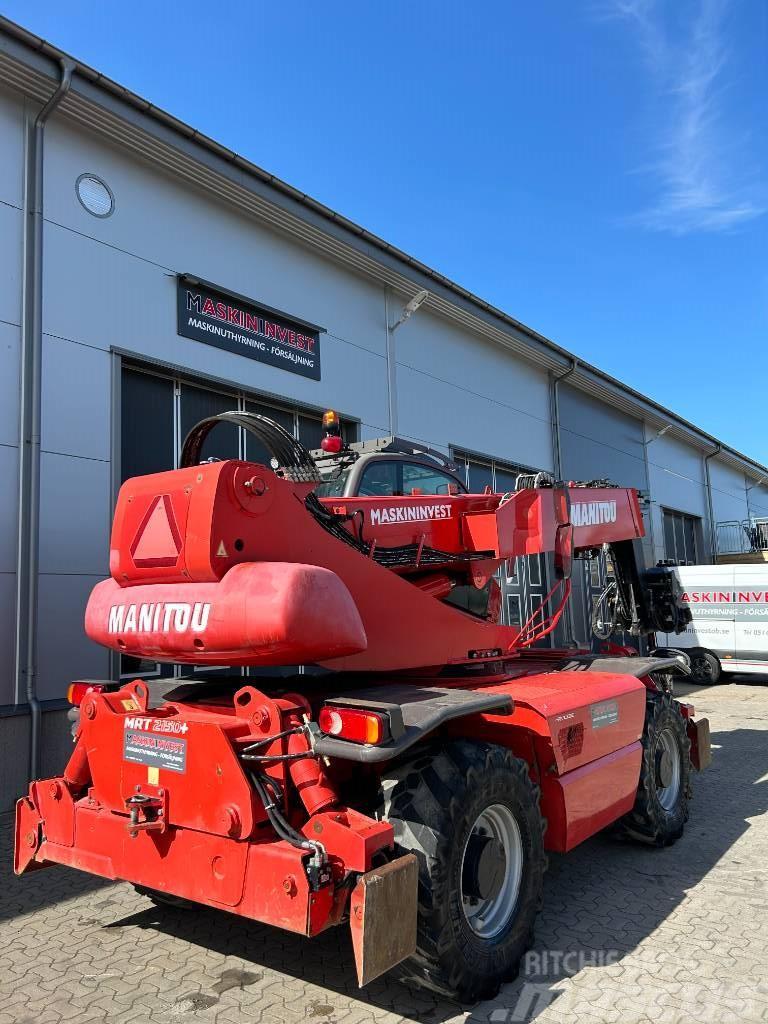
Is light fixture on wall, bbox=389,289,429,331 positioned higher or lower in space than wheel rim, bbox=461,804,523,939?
higher

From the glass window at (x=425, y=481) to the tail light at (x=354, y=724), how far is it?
96.6 inches

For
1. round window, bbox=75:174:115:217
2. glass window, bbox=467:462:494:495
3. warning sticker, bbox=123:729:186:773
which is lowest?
warning sticker, bbox=123:729:186:773

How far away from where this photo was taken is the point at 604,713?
5055 mm

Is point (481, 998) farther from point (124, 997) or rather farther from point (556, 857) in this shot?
point (556, 857)

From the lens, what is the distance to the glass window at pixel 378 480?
5353 mm

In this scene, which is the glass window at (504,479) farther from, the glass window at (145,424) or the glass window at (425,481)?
the glass window at (425,481)

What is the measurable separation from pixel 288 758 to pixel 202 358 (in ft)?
23.4

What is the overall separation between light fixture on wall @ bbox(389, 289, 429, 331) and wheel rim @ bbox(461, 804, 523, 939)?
10.2m

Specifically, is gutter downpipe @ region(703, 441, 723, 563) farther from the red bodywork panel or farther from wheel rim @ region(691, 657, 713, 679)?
the red bodywork panel

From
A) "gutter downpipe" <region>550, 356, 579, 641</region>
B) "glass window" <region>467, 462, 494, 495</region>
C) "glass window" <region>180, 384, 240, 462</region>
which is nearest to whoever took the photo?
"glass window" <region>180, 384, 240, 462</region>

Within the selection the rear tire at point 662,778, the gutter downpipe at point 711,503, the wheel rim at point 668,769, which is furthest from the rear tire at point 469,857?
the gutter downpipe at point 711,503

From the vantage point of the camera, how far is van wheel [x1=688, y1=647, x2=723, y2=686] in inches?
663

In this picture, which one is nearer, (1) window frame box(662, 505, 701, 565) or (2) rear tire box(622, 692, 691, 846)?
(2) rear tire box(622, 692, 691, 846)

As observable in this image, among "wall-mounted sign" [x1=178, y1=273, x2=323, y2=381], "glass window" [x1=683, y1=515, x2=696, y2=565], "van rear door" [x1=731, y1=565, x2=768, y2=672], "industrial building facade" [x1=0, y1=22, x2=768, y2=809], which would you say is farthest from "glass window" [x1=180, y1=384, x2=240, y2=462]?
"glass window" [x1=683, y1=515, x2=696, y2=565]
